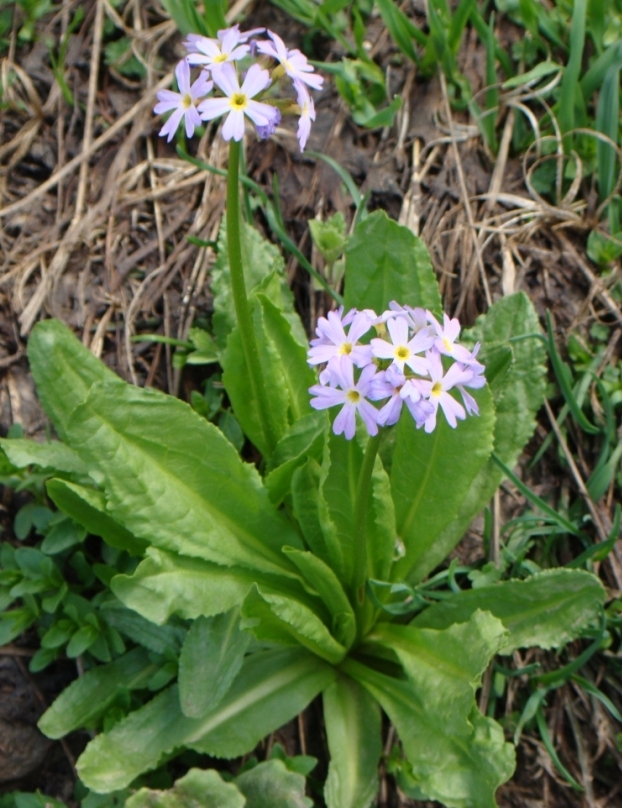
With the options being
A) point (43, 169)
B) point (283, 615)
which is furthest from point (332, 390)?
point (43, 169)

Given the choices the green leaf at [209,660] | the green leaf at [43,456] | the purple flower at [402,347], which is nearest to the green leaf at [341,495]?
the green leaf at [209,660]

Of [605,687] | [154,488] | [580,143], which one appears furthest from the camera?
[580,143]

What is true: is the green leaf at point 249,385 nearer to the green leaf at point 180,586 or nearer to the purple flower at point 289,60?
the green leaf at point 180,586

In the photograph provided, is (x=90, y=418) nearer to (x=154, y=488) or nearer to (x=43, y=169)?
(x=154, y=488)

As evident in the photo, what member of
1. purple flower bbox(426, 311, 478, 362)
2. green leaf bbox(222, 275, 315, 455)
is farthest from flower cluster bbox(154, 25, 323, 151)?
green leaf bbox(222, 275, 315, 455)

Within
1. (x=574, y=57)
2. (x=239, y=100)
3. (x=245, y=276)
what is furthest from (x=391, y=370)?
Answer: (x=574, y=57)

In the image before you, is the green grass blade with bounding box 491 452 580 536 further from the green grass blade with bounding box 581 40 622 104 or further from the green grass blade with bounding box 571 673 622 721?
the green grass blade with bounding box 581 40 622 104
